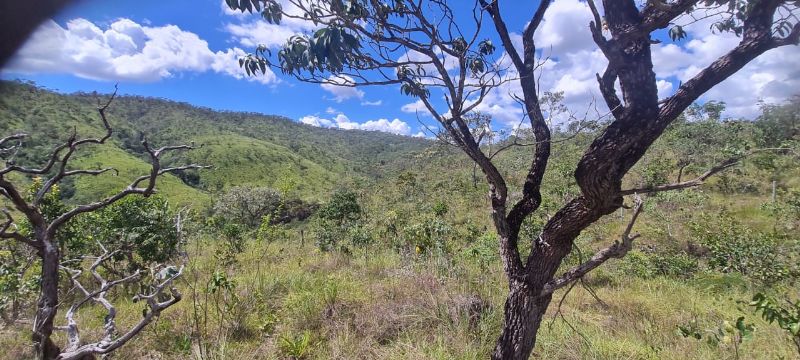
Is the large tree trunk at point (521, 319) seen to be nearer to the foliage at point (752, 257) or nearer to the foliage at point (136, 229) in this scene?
the foliage at point (136, 229)

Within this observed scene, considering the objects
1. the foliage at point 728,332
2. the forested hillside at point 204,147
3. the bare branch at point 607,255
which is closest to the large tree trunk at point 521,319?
the bare branch at point 607,255

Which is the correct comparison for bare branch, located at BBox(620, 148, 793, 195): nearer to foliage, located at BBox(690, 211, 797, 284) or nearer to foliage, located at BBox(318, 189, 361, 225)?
foliage, located at BBox(690, 211, 797, 284)

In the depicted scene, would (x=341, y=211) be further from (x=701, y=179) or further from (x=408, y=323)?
(x=701, y=179)

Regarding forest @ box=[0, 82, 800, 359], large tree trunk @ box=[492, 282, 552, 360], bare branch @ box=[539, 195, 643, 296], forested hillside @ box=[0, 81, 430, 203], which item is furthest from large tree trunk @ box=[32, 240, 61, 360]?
forested hillside @ box=[0, 81, 430, 203]

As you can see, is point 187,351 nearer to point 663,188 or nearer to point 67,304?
point 67,304

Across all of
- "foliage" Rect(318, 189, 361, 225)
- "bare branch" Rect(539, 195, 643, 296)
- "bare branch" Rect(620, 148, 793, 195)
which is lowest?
"foliage" Rect(318, 189, 361, 225)

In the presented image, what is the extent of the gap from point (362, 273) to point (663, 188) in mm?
4082

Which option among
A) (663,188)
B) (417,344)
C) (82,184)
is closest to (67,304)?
(417,344)

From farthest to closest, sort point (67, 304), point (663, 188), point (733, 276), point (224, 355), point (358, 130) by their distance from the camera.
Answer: point (358, 130)
point (733, 276)
point (67, 304)
point (224, 355)
point (663, 188)

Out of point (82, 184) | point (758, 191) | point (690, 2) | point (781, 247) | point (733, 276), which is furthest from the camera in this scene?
point (82, 184)

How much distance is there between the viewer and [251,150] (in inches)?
3191

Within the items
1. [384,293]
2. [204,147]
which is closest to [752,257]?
[384,293]

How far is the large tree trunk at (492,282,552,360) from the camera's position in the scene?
2.26 meters

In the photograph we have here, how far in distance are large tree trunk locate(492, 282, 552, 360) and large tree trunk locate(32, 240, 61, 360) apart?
2.21 metres
